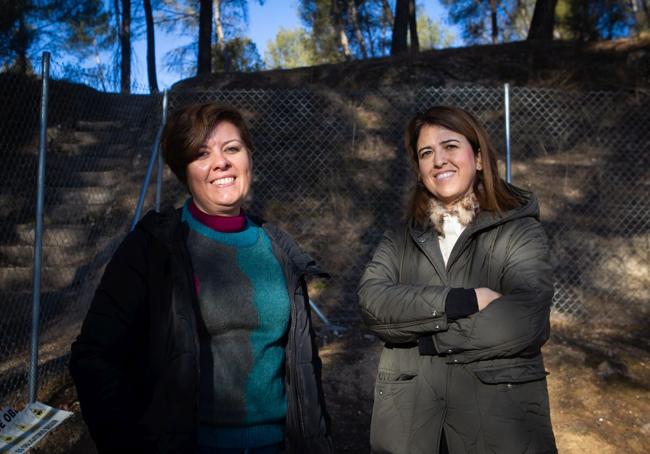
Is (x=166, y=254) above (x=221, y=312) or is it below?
above

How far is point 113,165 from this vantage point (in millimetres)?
8844

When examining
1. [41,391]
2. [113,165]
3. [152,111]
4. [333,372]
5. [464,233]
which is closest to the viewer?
[464,233]

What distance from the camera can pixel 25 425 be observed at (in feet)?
10.4

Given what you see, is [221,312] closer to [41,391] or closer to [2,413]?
[2,413]

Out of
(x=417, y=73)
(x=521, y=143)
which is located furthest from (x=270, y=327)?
(x=417, y=73)

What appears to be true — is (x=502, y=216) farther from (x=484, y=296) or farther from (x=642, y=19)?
(x=642, y=19)

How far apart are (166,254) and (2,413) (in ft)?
6.68

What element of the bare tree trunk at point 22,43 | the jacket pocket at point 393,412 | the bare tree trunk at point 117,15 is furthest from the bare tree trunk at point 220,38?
the jacket pocket at point 393,412

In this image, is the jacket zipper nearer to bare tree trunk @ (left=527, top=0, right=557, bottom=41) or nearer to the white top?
the white top

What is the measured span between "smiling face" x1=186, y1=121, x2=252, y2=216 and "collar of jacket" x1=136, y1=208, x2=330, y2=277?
0.11 meters

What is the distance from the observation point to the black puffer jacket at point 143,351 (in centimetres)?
155

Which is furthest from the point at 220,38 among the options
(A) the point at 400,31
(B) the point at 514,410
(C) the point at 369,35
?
(B) the point at 514,410

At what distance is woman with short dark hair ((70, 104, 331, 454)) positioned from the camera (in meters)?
1.59

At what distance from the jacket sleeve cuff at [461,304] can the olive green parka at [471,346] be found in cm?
2
